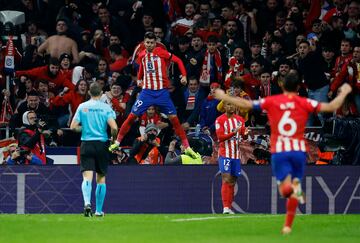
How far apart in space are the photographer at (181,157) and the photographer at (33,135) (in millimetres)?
2507

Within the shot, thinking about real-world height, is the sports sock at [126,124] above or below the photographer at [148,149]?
above

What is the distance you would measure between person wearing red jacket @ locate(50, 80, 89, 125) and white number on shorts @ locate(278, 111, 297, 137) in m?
10.9

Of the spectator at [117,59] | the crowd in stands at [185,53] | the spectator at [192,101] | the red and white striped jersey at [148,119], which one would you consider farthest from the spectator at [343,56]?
the spectator at [117,59]

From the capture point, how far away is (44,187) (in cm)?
2391

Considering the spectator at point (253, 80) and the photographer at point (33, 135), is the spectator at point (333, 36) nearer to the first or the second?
the spectator at point (253, 80)

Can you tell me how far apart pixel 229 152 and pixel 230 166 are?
0.26 meters

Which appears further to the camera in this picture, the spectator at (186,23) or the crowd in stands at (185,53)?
the spectator at (186,23)

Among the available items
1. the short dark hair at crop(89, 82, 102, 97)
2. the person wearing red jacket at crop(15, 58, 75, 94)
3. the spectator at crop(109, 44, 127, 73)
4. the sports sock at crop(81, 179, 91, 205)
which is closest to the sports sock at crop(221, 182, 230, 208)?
the sports sock at crop(81, 179, 91, 205)

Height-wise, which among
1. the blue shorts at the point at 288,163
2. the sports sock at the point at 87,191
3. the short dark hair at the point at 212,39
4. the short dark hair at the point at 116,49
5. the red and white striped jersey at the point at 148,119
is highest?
the short dark hair at the point at 212,39

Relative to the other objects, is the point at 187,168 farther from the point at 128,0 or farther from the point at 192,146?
the point at 128,0

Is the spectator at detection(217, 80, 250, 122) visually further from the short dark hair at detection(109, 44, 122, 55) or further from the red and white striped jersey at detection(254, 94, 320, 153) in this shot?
the red and white striped jersey at detection(254, 94, 320, 153)

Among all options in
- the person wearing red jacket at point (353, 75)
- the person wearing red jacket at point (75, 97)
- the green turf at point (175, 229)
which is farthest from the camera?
the person wearing red jacket at point (75, 97)

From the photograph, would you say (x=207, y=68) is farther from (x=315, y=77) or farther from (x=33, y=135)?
(x=33, y=135)

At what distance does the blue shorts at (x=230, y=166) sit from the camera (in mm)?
22141
